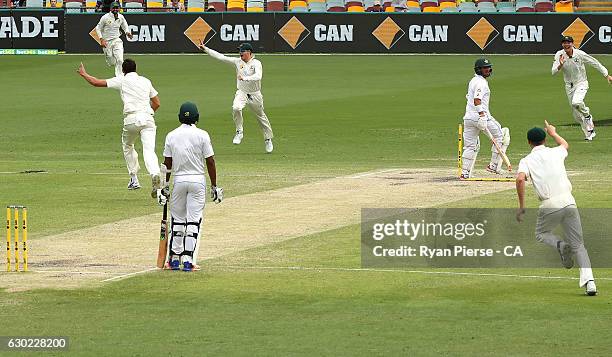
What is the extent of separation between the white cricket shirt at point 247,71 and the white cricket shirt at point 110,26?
10.3 metres

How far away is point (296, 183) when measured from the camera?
2550 cm

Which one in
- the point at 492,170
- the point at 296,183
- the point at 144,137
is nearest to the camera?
the point at 144,137

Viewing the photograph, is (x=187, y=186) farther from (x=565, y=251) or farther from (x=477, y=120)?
(x=477, y=120)

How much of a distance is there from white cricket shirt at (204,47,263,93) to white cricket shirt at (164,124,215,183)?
46.2ft

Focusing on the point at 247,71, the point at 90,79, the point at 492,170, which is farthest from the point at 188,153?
the point at 247,71

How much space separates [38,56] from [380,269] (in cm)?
4316

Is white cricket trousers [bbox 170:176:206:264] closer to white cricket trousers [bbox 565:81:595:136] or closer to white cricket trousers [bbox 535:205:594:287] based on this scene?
white cricket trousers [bbox 535:205:594:287]

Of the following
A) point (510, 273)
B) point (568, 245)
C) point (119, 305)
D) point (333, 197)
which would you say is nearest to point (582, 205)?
point (333, 197)

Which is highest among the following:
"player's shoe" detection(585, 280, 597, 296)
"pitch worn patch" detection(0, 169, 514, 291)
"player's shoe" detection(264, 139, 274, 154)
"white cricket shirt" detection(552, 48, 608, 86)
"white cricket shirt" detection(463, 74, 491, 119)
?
"white cricket shirt" detection(552, 48, 608, 86)

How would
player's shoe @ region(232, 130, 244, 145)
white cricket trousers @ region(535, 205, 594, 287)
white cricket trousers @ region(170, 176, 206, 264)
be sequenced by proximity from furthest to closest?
player's shoe @ region(232, 130, 244, 145) → white cricket trousers @ region(170, 176, 206, 264) → white cricket trousers @ region(535, 205, 594, 287)

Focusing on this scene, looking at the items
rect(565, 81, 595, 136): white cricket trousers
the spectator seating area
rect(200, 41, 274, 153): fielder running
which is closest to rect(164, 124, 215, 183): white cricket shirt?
rect(200, 41, 274, 153): fielder running

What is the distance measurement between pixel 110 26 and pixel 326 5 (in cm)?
2014

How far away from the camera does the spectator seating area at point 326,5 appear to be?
5831cm

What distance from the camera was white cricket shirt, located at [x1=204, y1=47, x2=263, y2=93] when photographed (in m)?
30.7
